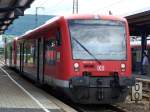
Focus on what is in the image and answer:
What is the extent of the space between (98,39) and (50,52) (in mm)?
3009

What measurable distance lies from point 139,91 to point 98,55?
2.23 m

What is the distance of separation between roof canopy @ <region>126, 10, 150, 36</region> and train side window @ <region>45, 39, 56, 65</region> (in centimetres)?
1218

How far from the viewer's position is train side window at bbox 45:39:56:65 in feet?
59.4

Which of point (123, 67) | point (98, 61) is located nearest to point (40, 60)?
point (98, 61)

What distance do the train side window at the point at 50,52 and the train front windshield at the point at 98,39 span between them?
1.72 m

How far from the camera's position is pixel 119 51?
16.4 metres

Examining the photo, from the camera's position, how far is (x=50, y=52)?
19.0 m

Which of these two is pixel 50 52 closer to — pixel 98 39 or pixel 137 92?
pixel 98 39

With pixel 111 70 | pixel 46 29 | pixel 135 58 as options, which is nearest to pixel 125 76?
pixel 111 70

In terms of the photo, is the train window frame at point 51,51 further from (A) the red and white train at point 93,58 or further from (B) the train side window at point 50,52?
(A) the red and white train at point 93,58

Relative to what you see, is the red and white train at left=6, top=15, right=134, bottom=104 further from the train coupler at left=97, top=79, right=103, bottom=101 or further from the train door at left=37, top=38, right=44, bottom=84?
the train door at left=37, top=38, right=44, bottom=84

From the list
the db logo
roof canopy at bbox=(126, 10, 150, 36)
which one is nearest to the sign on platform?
the db logo

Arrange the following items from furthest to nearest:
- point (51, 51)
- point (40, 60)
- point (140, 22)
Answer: point (140, 22)
point (40, 60)
point (51, 51)

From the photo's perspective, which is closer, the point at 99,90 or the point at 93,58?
the point at 99,90
